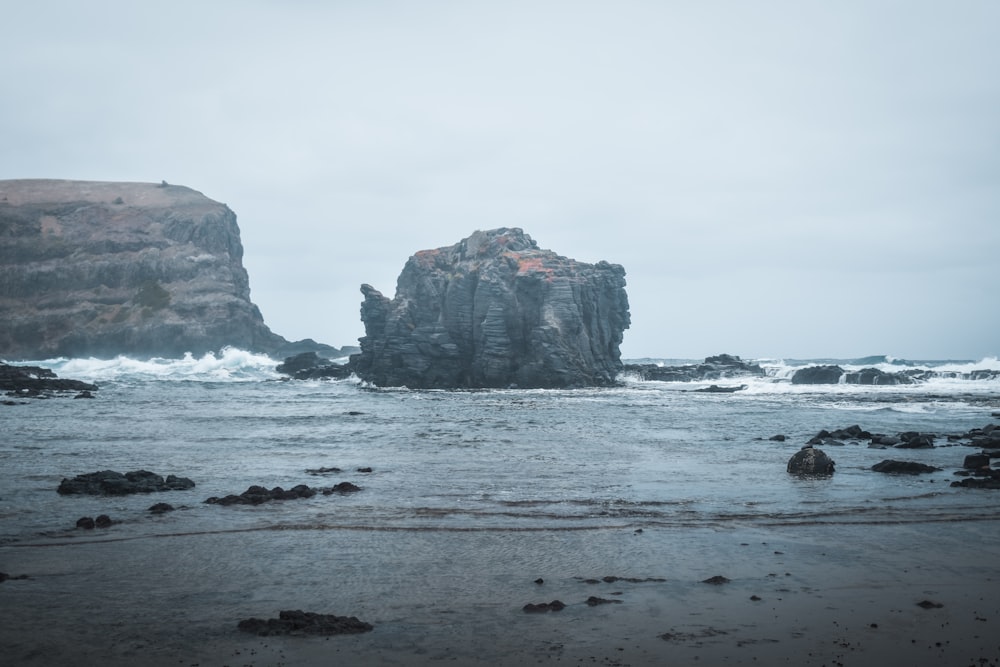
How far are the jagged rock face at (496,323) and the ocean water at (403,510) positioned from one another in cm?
4590

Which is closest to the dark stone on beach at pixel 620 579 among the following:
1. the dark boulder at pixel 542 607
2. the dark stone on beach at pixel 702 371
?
the dark boulder at pixel 542 607

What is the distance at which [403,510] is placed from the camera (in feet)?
63.5

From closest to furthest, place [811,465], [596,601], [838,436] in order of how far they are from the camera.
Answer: [596,601]
[811,465]
[838,436]

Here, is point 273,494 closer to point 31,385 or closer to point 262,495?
point 262,495

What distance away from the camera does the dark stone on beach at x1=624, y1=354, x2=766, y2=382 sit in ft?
380

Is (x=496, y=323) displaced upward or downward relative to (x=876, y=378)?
upward

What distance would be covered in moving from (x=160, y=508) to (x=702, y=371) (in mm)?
109266

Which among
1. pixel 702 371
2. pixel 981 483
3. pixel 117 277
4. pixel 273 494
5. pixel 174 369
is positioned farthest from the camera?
pixel 117 277

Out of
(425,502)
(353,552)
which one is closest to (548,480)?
(425,502)

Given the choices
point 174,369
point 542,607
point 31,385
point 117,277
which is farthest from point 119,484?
point 117,277

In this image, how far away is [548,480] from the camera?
24641 millimetres

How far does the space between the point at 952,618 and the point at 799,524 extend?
7.07m

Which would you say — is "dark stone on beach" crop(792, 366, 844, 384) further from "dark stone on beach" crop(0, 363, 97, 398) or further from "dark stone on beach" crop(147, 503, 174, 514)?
"dark stone on beach" crop(147, 503, 174, 514)

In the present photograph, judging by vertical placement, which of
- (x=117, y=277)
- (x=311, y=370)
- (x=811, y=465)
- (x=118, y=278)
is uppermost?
(x=117, y=277)
